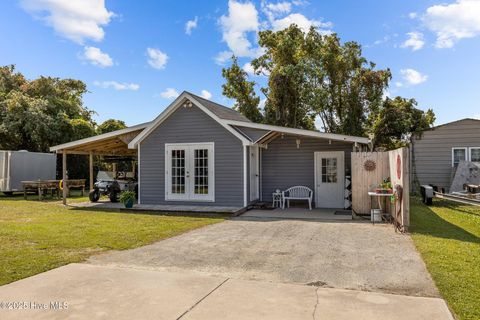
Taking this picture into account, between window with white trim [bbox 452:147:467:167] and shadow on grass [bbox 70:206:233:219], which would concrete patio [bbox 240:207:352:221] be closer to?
shadow on grass [bbox 70:206:233:219]

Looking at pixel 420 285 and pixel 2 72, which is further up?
pixel 2 72

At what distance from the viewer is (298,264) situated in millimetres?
5344

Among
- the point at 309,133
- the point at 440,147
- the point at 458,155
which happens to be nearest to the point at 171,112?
the point at 309,133

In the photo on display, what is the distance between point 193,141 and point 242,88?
15118 millimetres

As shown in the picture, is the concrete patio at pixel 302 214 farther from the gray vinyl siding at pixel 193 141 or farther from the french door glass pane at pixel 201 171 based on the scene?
the french door glass pane at pixel 201 171

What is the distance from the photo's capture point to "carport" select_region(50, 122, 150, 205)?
42.4ft

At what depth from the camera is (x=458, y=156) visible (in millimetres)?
16594

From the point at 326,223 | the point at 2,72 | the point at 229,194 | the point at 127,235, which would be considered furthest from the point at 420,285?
the point at 2,72

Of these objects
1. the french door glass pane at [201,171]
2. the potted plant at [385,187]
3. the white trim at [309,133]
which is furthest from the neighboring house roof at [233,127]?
the potted plant at [385,187]

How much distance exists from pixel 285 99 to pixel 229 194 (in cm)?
1343

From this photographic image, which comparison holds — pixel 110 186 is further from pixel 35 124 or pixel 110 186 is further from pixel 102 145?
pixel 35 124

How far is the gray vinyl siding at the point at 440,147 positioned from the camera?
16.4 meters

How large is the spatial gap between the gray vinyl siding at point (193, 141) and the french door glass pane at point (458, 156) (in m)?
11.0

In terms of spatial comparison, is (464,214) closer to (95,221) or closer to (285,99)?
(95,221)
